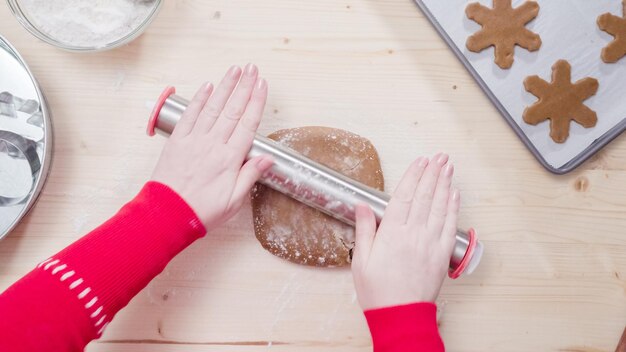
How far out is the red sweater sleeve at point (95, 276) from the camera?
617mm

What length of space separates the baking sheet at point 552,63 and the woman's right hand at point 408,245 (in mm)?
162

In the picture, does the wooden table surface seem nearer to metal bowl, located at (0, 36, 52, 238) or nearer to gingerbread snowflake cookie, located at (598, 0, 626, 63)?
metal bowl, located at (0, 36, 52, 238)

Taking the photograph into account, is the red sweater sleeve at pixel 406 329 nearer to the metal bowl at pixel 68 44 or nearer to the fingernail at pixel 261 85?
the fingernail at pixel 261 85

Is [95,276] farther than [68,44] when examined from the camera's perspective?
No

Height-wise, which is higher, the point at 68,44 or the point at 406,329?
the point at 68,44

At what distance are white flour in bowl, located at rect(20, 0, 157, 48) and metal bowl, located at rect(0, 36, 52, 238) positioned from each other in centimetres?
7

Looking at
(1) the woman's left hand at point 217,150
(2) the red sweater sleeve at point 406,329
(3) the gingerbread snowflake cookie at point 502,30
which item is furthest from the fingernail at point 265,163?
(3) the gingerbread snowflake cookie at point 502,30

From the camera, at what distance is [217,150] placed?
2.28ft

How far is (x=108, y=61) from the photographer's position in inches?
30.6

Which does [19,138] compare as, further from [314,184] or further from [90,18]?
[314,184]

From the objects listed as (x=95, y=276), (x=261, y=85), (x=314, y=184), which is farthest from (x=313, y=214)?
(x=95, y=276)

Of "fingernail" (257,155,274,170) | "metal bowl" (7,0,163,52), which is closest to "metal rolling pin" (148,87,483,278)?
"fingernail" (257,155,274,170)

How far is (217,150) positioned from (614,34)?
606 millimetres

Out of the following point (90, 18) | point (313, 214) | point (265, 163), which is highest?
point (90, 18)
